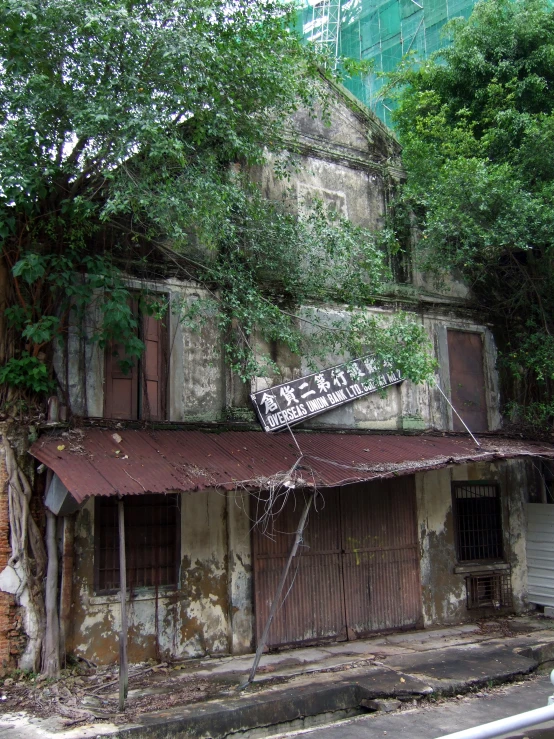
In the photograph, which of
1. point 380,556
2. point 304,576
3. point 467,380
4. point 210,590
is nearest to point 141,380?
point 210,590

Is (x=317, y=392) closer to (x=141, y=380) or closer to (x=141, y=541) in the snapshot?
(x=141, y=380)

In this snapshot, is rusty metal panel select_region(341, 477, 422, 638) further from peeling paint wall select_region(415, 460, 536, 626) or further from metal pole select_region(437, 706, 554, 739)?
metal pole select_region(437, 706, 554, 739)

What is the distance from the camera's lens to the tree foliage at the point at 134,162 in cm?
744

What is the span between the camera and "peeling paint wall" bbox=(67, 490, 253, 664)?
8430 mm

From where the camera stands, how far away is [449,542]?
39.4 feet

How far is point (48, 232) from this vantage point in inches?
336

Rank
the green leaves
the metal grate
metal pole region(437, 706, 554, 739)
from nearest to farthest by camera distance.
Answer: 1. metal pole region(437, 706, 554, 739)
2. the green leaves
3. the metal grate

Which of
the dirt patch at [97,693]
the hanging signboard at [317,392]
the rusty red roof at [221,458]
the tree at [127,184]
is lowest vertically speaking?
the dirt patch at [97,693]

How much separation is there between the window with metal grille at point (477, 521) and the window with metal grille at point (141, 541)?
5425 mm

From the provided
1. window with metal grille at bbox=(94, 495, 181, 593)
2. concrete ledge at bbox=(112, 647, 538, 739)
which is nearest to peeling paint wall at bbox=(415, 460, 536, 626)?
concrete ledge at bbox=(112, 647, 538, 739)

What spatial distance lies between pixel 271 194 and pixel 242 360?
291 centimetres

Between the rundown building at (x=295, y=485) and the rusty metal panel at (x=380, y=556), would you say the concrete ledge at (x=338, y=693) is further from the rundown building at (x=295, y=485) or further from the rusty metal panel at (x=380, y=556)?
the rundown building at (x=295, y=485)

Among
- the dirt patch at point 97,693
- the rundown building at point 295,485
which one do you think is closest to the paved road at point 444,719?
the dirt patch at point 97,693

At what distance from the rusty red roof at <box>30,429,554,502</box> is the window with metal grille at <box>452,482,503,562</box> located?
180cm
